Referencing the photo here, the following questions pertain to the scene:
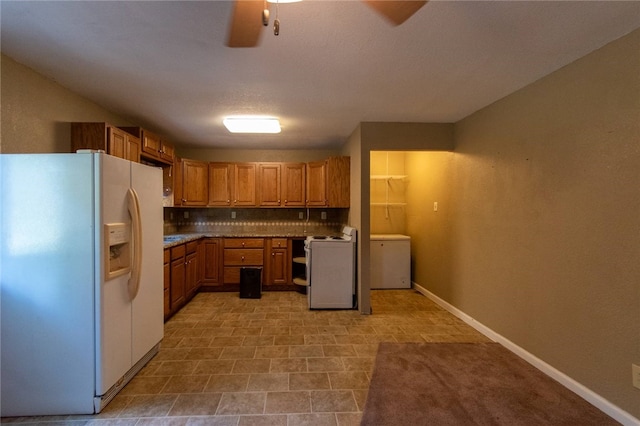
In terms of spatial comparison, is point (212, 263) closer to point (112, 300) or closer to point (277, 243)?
point (277, 243)

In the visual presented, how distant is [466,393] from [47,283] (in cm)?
286

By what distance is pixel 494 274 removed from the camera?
9.69 feet

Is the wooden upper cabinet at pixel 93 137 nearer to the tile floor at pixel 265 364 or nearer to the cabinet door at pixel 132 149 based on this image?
the cabinet door at pixel 132 149

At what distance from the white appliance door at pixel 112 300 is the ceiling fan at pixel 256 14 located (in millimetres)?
1171

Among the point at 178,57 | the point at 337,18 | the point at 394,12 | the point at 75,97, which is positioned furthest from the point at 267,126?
the point at 394,12

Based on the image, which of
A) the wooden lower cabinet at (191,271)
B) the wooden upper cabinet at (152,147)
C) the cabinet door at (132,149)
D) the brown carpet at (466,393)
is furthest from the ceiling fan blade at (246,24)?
the wooden lower cabinet at (191,271)

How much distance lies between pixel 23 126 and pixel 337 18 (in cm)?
244

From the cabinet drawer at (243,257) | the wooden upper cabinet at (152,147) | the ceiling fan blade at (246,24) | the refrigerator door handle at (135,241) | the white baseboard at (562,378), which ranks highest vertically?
the ceiling fan blade at (246,24)

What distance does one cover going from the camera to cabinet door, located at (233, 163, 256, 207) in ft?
16.3

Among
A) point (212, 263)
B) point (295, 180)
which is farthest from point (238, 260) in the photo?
point (295, 180)

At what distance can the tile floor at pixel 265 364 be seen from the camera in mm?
1862

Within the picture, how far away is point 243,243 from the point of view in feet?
15.5

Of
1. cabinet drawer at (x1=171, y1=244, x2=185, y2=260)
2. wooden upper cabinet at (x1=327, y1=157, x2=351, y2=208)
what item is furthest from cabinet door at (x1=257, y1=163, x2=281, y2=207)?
cabinet drawer at (x1=171, y1=244, x2=185, y2=260)

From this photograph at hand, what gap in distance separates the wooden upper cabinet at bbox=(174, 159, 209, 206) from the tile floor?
1.67 meters
